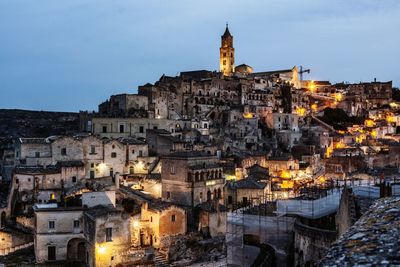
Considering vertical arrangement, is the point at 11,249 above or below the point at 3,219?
below

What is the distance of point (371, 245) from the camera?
4.61 m

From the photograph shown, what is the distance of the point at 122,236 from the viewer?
30.5 metres

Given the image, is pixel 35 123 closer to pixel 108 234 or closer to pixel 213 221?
pixel 108 234

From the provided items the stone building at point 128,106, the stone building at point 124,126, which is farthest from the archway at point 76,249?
the stone building at point 128,106

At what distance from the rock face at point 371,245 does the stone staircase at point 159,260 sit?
25019mm

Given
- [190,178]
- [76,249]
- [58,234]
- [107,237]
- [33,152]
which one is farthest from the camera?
[33,152]

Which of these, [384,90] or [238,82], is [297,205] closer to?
[238,82]

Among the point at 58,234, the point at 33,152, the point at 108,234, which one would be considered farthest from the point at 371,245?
the point at 33,152

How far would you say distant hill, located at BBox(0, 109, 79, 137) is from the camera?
69.1 metres

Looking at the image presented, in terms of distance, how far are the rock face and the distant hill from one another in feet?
208

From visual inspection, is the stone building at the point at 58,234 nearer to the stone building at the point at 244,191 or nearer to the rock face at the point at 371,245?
the stone building at the point at 244,191

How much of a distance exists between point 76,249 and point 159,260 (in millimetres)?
6913

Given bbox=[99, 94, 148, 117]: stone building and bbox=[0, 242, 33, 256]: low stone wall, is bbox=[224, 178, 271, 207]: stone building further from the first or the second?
bbox=[99, 94, 148, 117]: stone building

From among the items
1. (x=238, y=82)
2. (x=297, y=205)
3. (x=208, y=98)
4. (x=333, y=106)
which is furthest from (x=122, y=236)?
(x=333, y=106)
